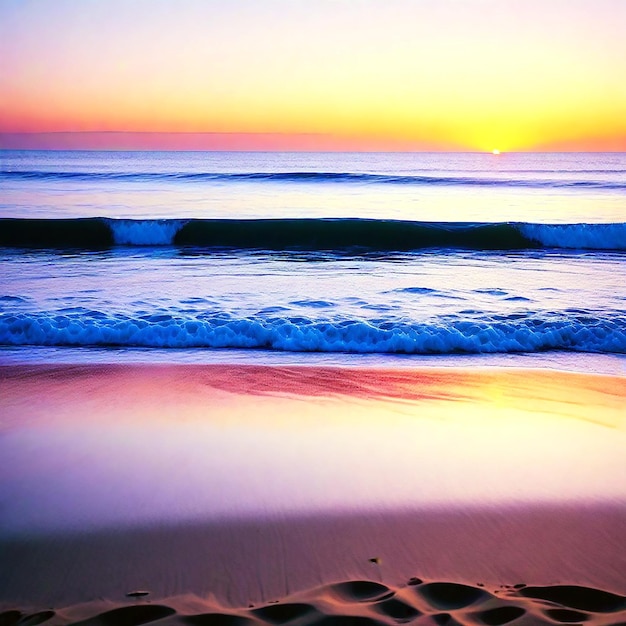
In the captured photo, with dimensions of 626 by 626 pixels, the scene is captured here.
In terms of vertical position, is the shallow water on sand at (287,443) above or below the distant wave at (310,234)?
below

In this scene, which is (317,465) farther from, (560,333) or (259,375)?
(560,333)

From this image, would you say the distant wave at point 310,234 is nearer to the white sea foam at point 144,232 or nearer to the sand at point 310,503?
the white sea foam at point 144,232

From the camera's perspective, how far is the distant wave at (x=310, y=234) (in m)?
14.0

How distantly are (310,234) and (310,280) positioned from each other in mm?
5495

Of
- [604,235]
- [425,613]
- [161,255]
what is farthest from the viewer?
[604,235]

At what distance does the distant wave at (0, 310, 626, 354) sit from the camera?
20.9 ft

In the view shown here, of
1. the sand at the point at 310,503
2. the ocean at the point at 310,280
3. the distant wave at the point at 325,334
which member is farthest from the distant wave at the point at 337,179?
the sand at the point at 310,503

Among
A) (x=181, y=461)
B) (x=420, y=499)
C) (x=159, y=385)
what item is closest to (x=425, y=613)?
(x=420, y=499)

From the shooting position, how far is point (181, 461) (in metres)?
3.52

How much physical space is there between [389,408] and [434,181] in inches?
1127

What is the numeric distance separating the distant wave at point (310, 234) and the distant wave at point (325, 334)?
7048 mm

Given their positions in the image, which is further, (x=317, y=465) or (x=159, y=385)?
(x=159, y=385)

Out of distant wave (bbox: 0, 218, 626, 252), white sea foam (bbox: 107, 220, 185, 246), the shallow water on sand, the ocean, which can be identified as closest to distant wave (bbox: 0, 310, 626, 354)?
the ocean

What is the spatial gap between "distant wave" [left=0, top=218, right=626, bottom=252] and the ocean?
0.04 meters
